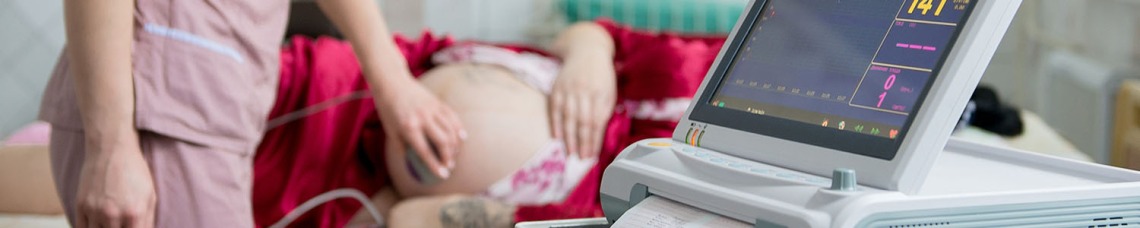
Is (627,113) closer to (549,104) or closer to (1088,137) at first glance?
(549,104)

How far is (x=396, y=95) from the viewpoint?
1.54 meters

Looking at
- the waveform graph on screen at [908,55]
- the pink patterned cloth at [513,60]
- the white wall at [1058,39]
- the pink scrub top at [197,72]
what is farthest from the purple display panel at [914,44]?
the white wall at [1058,39]

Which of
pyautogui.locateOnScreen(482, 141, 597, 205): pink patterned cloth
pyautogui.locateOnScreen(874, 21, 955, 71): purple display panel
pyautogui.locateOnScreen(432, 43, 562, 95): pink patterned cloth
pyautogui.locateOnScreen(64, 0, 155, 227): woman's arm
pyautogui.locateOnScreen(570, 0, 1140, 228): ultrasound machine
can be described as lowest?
pyautogui.locateOnScreen(482, 141, 597, 205): pink patterned cloth

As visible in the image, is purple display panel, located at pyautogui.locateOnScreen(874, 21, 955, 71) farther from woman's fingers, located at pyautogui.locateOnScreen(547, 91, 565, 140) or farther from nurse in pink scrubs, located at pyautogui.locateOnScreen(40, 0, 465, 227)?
woman's fingers, located at pyautogui.locateOnScreen(547, 91, 565, 140)

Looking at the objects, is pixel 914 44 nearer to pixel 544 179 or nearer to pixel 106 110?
pixel 106 110

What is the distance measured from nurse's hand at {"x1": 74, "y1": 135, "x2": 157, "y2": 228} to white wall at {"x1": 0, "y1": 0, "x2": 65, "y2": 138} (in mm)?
1322

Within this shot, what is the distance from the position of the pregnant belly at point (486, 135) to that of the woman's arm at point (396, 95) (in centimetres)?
3

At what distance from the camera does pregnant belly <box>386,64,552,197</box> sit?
175 cm

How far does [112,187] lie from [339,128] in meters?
0.76

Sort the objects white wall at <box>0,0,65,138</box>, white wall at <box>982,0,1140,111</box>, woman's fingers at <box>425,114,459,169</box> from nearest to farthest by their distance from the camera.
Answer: woman's fingers at <box>425,114,459,169</box>, white wall at <box>982,0,1140,111</box>, white wall at <box>0,0,65,138</box>

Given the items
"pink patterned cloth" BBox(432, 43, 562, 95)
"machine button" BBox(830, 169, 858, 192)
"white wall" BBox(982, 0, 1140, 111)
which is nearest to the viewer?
"machine button" BBox(830, 169, 858, 192)

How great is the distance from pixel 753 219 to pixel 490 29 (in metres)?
2.49

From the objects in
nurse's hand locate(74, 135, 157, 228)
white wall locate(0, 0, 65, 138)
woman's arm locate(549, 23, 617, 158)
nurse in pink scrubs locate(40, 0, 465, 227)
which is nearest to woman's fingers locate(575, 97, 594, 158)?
woman's arm locate(549, 23, 617, 158)

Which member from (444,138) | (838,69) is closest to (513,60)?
(444,138)
